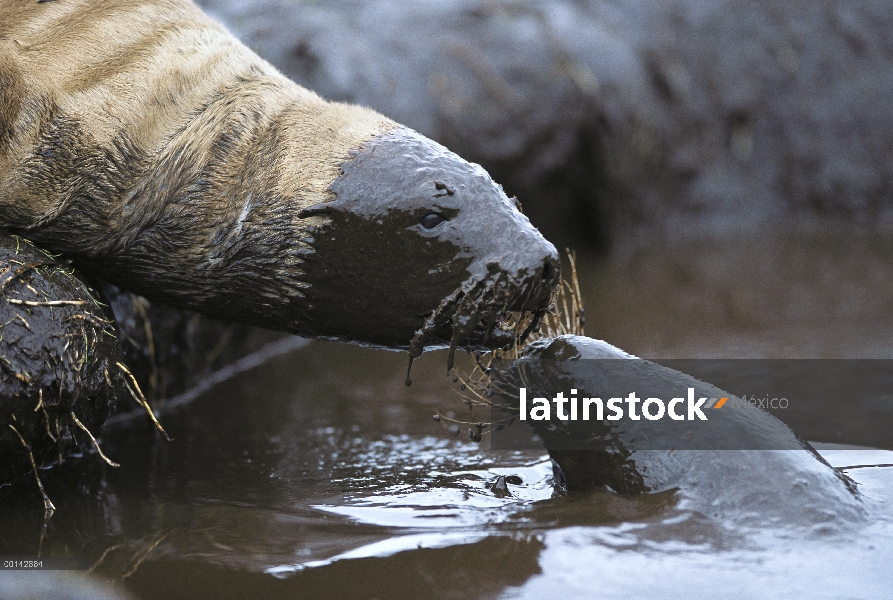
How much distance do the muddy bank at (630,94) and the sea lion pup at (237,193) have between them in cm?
282

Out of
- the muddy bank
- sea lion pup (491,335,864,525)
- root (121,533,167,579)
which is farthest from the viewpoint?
the muddy bank

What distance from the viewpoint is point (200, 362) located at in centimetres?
584

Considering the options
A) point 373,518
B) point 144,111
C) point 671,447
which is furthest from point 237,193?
point 671,447

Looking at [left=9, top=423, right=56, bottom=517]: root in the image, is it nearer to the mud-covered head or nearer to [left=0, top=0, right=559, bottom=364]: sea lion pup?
[left=0, top=0, right=559, bottom=364]: sea lion pup

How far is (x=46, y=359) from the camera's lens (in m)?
3.57

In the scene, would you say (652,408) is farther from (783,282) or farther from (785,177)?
(785,177)

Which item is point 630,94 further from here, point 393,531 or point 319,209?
point 393,531

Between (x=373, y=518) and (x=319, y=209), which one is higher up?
(x=319, y=209)

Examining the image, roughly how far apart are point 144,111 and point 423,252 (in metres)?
1.32

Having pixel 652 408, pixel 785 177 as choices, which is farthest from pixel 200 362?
pixel 785 177

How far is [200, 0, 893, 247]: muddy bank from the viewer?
749cm

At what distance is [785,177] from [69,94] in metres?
7.29

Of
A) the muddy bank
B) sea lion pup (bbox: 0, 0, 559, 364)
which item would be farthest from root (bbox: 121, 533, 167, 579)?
the muddy bank

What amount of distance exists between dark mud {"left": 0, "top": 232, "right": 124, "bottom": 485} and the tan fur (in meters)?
0.36
